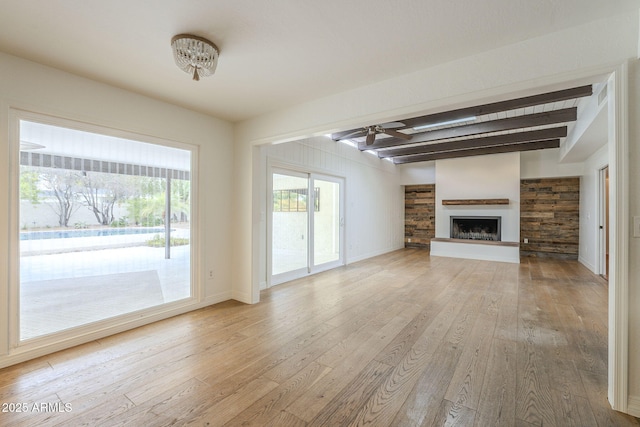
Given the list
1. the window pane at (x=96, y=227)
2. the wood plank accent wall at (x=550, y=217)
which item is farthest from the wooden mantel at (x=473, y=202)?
the window pane at (x=96, y=227)

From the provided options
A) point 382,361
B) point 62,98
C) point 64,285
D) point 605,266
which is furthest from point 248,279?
point 605,266

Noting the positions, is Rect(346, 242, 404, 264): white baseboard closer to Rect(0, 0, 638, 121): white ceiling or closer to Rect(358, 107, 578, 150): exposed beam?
Rect(358, 107, 578, 150): exposed beam

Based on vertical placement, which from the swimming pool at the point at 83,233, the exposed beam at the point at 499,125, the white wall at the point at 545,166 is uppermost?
the exposed beam at the point at 499,125

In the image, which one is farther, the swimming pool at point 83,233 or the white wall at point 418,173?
the white wall at point 418,173

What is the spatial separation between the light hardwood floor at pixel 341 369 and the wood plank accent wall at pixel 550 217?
408cm

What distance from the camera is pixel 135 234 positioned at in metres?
3.18

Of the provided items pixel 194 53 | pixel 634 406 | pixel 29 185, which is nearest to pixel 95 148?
pixel 29 185

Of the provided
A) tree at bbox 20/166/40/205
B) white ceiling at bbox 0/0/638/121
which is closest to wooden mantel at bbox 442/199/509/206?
white ceiling at bbox 0/0/638/121

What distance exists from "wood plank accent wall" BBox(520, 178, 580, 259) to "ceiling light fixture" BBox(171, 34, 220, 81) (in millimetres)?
8405

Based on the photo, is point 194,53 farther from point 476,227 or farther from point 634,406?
point 476,227

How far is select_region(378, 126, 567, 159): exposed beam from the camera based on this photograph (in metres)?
5.72

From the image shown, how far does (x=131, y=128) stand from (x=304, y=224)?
3104 mm

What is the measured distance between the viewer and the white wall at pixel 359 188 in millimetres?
4934

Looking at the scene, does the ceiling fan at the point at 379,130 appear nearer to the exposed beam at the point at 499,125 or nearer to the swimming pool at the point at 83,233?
the exposed beam at the point at 499,125
